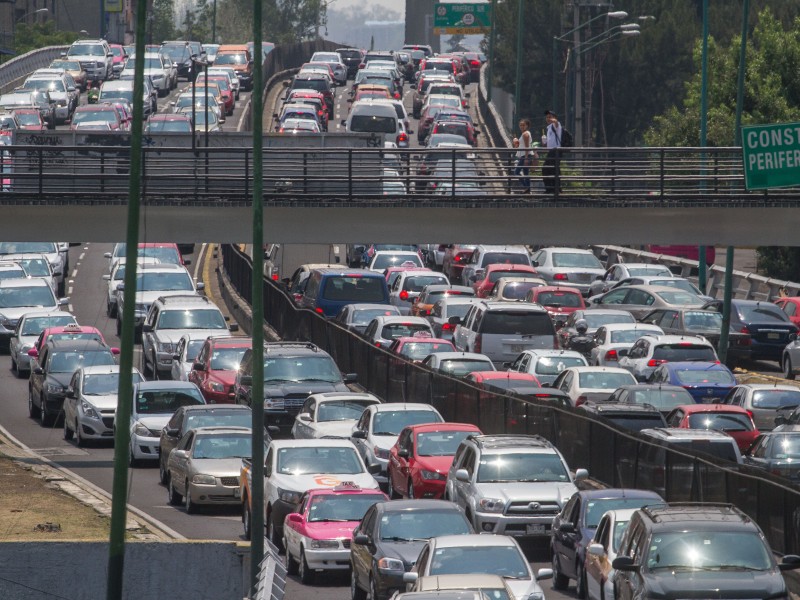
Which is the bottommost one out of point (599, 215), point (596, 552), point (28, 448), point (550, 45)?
point (28, 448)

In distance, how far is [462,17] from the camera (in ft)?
419

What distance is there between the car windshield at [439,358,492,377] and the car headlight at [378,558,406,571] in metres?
15.0

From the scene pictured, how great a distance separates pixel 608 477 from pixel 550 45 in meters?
76.9

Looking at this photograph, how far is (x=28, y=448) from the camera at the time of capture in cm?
3247

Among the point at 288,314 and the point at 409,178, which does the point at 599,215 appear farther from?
the point at 288,314

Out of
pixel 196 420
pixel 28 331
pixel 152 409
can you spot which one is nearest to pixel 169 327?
pixel 28 331

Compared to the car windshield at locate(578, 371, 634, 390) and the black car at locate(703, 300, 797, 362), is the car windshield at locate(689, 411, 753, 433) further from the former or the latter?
the black car at locate(703, 300, 797, 362)

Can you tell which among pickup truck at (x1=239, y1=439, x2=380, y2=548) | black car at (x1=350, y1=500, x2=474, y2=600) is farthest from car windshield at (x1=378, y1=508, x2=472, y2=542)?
pickup truck at (x1=239, y1=439, x2=380, y2=548)

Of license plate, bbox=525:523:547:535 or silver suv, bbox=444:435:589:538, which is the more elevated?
silver suv, bbox=444:435:589:538

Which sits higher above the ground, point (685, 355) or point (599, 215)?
point (599, 215)

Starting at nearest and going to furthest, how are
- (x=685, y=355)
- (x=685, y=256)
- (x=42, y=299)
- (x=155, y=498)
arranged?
(x=155, y=498)
(x=685, y=355)
(x=42, y=299)
(x=685, y=256)

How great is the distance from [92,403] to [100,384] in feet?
2.40

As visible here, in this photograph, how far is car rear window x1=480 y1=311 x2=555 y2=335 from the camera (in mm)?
36500

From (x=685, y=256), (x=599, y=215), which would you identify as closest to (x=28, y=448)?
(x=599, y=215)
